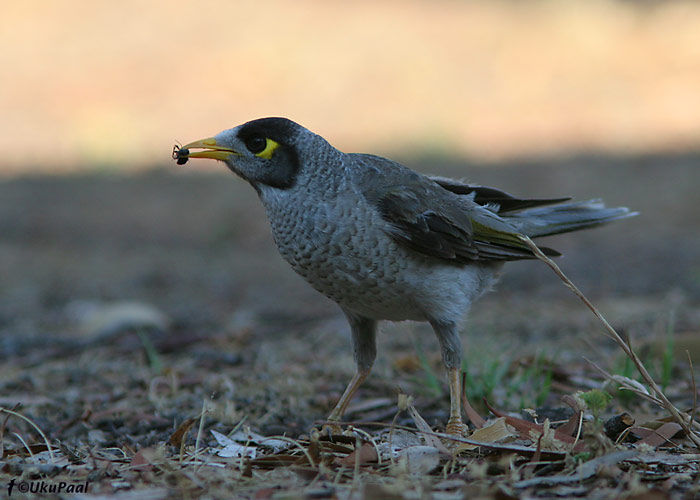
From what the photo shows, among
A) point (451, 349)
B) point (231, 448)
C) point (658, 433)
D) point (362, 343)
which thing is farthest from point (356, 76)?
point (658, 433)

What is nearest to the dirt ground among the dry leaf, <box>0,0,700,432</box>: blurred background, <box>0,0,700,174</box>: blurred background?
<box>0,0,700,432</box>: blurred background

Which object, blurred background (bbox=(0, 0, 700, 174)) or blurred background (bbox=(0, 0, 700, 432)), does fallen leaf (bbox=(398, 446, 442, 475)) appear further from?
blurred background (bbox=(0, 0, 700, 174))

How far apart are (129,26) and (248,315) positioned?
17.7 metres

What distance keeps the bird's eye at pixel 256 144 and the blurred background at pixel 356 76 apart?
10.2 metres

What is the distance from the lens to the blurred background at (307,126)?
6.59m

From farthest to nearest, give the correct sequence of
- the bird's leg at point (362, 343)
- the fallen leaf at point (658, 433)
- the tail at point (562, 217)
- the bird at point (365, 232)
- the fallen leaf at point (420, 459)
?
1. the tail at point (562, 217)
2. the bird's leg at point (362, 343)
3. the bird at point (365, 232)
4. the fallen leaf at point (658, 433)
5. the fallen leaf at point (420, 459)

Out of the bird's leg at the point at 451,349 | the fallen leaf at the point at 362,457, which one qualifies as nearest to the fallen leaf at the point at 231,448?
the fallen leaf at the point at 362,457

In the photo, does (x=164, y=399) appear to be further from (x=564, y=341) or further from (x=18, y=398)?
(x=564, y=341)

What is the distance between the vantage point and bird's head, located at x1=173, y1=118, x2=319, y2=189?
14.5 feet

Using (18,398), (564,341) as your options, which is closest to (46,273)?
(18,398)

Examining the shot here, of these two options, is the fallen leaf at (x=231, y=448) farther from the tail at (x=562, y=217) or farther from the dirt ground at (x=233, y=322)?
the tail at (x=562, y=217)

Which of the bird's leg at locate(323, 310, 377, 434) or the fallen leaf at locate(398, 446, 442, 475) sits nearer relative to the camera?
the fallen leaf at locate(398, 446, 442, 475)

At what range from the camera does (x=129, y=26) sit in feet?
77.4

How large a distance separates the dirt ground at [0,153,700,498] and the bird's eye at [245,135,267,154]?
4.48ft
